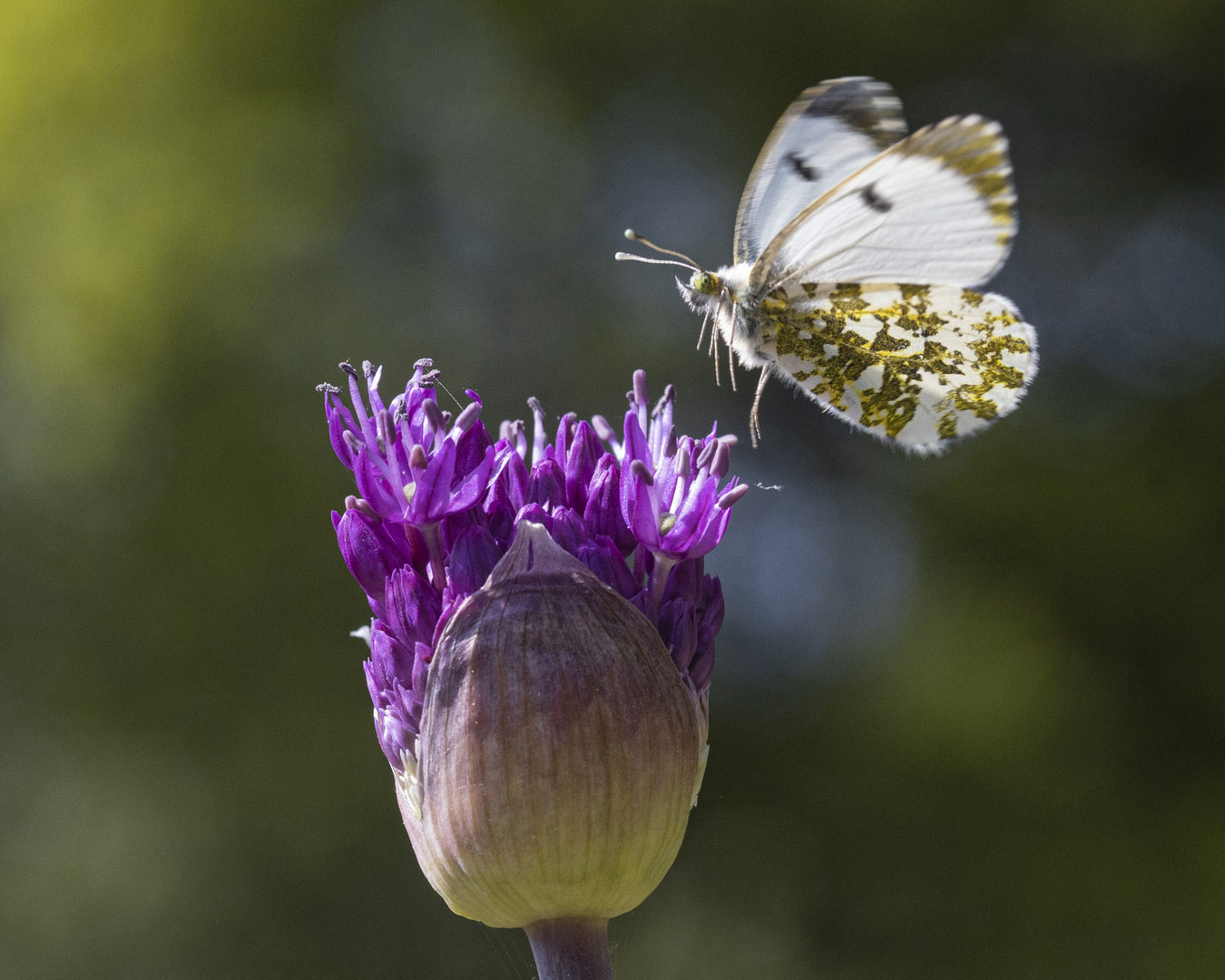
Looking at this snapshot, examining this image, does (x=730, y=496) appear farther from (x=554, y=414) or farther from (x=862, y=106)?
(x=554, y=414)

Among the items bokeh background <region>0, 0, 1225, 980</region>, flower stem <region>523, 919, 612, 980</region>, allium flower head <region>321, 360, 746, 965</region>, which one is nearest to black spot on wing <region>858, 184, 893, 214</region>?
allium flower head <region>321, 360, 746, 965</region>

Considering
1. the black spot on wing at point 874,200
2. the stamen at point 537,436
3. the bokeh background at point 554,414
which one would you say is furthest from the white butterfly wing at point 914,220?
the bokeh background at point 554,414

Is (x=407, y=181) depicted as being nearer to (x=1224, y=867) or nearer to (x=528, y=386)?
(x=528, y=386)

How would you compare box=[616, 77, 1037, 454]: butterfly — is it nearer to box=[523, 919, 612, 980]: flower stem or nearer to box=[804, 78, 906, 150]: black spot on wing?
box=[804, 78, 906, 150]: black spot on wing

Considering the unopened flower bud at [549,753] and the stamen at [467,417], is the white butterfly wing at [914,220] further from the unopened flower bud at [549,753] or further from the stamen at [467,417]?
the unopened flower bud at [549,753]

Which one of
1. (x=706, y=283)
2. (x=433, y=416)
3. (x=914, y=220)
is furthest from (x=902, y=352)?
(x=433, y=416)

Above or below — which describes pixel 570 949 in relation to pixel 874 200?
below
